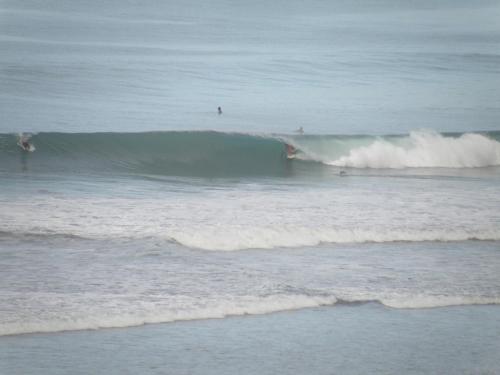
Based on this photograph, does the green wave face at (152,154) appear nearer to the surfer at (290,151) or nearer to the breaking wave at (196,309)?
the surfer at (290,151)

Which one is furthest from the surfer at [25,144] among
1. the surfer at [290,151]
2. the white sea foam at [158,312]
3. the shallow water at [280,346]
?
the shallow water at [280,346]

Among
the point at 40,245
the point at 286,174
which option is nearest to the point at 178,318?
the point at 40,245

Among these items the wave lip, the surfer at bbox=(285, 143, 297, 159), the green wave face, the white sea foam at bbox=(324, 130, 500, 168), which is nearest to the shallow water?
the wave lip

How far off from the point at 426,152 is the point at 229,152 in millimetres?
4997

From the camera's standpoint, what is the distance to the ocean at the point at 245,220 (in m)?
10.4

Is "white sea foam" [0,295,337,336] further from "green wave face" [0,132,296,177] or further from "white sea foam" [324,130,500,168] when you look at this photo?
"white sea foam" [324,130,500,168]

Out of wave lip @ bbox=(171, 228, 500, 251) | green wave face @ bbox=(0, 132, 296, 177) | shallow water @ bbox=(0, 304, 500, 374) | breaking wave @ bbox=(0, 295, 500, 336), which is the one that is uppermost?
green wave face @ bbox=(0, 132, 296, 177)

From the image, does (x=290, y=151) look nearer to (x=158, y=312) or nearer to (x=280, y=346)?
(x=158, y=312)

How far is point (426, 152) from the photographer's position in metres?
24.4

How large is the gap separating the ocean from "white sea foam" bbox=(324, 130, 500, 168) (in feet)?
0.21

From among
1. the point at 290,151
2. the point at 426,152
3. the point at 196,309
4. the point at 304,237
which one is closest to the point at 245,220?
the point at 304,237

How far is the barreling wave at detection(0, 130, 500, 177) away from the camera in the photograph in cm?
2092

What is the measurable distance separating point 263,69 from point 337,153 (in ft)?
63.1

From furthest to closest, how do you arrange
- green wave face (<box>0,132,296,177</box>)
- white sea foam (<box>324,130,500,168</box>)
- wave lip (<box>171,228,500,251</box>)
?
white sea foam (<box>324,130,500,168</box>)
green wave face (<box>0,132,296,177</box>)
wave lip (<box>171,228,500,251</box>)
